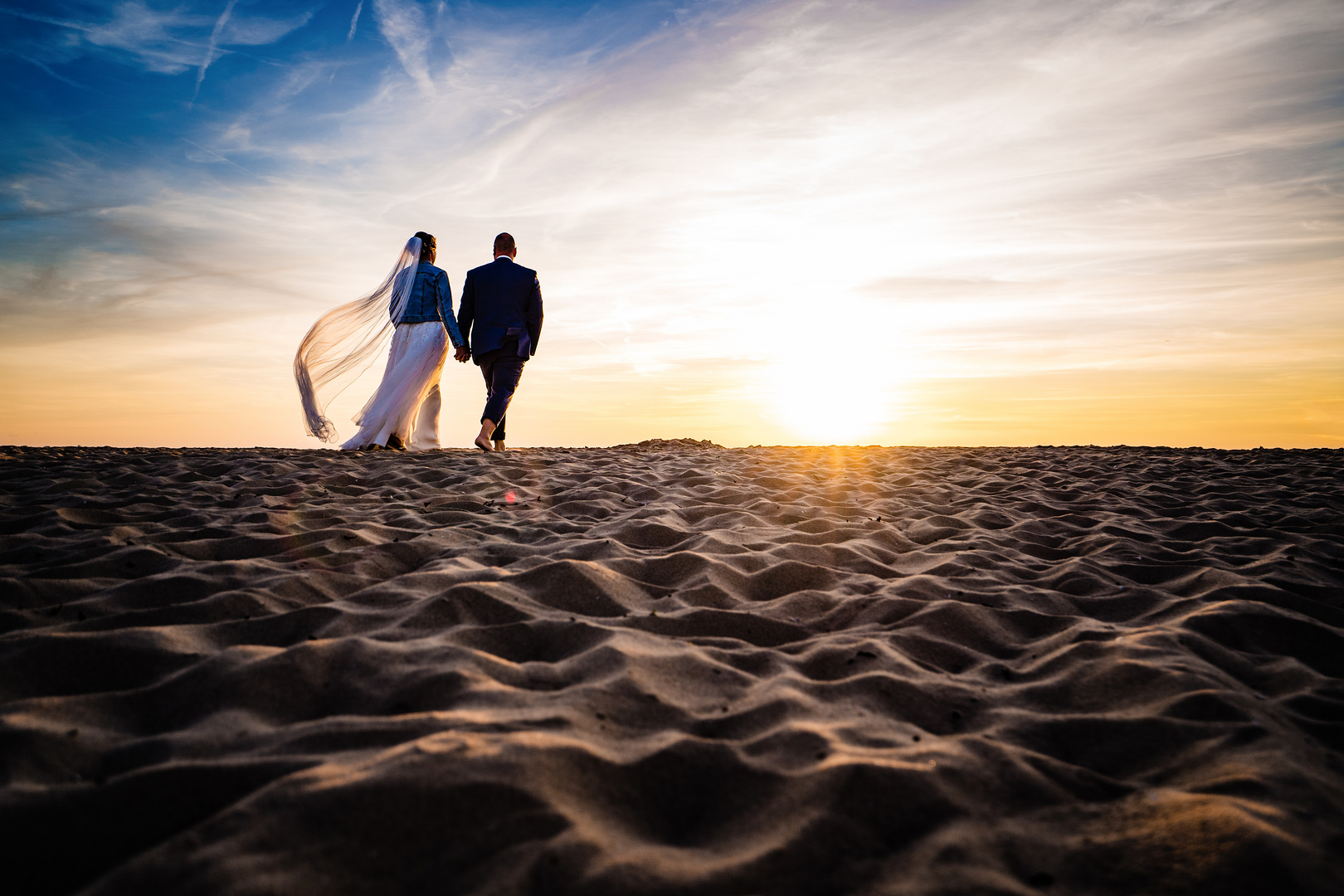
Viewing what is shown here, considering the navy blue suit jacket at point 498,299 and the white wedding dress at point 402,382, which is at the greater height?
the navy blue suit jacket at point 498,299

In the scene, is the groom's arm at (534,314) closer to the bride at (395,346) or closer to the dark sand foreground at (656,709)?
the bride at (395,346)

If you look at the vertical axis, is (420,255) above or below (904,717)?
above

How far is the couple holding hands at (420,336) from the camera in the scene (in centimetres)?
725

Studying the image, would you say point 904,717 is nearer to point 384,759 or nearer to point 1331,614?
point 384,759

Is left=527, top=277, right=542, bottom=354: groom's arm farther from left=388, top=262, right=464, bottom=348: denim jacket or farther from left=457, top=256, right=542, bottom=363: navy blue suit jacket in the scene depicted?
left=388, top=262, right=464, bottom=348: denim jacket

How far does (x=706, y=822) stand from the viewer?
1.19 m

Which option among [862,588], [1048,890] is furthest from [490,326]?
[1048,890]

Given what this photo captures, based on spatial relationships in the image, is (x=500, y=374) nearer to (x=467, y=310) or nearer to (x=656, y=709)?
(x=467, y=310)

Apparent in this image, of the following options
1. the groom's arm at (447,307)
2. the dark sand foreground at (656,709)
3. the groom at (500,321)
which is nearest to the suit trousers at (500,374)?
the groom at (500,321)

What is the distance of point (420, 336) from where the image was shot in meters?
7.39

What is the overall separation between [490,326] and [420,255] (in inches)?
45.6

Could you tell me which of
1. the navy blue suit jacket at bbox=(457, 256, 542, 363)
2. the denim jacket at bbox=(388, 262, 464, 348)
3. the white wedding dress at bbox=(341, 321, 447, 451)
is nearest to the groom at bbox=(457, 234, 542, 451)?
the navy blue suit jacket at bbox=(457, 256, 542, 363)

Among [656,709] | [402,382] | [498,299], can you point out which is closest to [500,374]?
[498,299]

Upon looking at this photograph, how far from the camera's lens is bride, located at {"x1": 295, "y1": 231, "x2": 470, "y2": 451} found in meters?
7.25
